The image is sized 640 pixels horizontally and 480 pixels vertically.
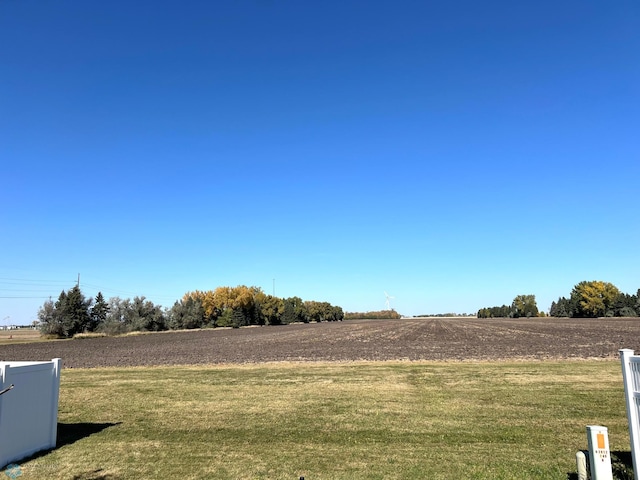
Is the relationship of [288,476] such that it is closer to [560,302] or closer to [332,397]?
[332,397]

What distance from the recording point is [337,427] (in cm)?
891

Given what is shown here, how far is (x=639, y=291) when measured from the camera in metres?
135

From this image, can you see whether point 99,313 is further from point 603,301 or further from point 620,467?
point 603,301

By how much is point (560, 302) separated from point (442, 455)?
657 ft

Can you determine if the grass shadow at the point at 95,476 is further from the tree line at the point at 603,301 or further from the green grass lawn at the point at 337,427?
the tree line at the point at 603,301

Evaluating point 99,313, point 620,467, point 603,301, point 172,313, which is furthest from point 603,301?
point 620,467

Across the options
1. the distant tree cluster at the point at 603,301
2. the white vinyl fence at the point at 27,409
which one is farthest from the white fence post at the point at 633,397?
the distant tree cluster at the point at 603,301

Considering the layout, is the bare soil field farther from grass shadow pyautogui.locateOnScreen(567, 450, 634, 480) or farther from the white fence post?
the white fence post

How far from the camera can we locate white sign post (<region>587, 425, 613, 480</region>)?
17.6ft

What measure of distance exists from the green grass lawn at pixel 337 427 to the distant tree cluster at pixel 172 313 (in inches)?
2486

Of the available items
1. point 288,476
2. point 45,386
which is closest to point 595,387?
point 288,476

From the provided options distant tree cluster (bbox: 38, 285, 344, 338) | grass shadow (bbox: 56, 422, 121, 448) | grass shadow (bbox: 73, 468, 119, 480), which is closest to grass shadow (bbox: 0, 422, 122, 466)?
grass shadow (bbox: 56, 422, 121, 448)

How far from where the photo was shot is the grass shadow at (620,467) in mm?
5883

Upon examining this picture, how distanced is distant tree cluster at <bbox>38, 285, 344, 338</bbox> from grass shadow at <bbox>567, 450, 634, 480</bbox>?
7781 cm
